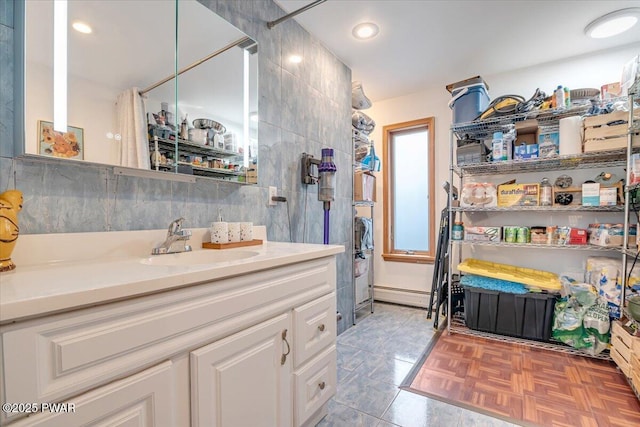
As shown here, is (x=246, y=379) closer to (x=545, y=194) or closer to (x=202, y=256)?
(x=202, y=256)

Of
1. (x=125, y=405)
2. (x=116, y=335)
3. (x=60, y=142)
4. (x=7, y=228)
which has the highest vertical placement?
(x=60, y=142)

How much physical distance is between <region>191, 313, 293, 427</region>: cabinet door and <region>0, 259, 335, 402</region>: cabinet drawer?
5 cm

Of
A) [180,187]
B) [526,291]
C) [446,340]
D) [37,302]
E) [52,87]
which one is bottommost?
[446,340]

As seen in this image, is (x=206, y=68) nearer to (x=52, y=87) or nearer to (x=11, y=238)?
(x=52, y=87)

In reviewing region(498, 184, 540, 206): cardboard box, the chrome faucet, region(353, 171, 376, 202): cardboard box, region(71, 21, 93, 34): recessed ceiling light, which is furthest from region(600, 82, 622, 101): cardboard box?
region(71, 21, 93, 34): recessed ceiling light

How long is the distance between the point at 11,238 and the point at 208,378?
2.16ft

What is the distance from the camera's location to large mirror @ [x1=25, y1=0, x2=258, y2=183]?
0.94 m

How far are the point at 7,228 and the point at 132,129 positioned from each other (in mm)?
532

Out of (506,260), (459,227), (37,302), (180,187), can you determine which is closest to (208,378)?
(37,302)

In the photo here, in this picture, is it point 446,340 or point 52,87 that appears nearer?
point 52,87

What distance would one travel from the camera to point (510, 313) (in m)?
2.30

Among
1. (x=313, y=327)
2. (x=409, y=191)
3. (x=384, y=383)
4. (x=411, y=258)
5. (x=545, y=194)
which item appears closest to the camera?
(x=313, y=327)

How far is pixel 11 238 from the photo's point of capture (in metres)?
0.78

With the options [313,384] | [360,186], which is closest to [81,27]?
[313,384]
